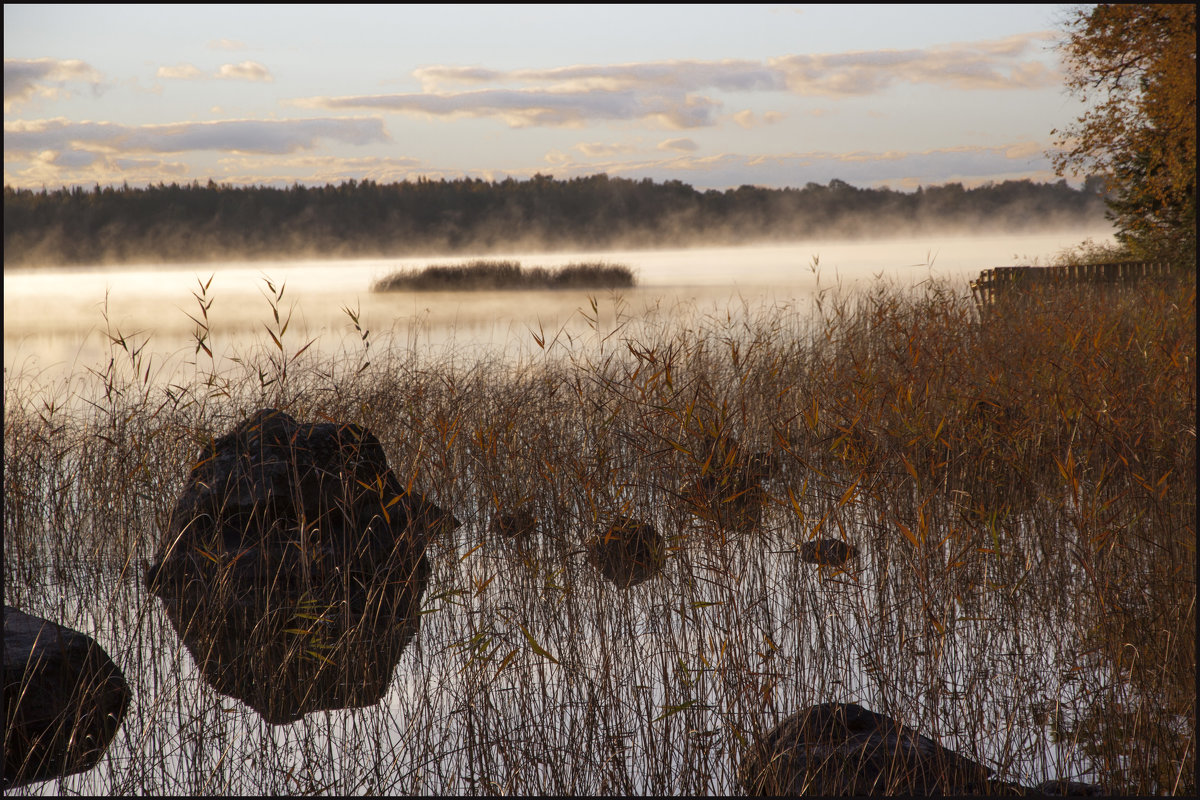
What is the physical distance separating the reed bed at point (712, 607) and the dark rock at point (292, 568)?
102mm

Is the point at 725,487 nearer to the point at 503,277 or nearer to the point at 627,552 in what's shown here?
the point at 627,552

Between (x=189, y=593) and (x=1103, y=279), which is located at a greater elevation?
(x=1103, y=279)

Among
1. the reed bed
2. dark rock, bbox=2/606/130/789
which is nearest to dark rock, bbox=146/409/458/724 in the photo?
the reed bed

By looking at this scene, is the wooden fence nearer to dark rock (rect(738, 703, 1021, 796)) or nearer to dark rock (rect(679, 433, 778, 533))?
dark rock (rect(679, 433, 778, 533))

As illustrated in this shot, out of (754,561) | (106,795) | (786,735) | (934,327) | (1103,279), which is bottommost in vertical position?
(106,795)

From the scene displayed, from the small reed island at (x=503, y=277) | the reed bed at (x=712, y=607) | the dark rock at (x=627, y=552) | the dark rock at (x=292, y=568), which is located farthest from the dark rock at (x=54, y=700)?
the small reed island at (x=503, y=277)

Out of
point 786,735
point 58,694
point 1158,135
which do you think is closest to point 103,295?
point 58,694

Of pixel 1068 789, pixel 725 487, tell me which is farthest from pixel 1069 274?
pixel 1068 789

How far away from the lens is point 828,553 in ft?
11.3

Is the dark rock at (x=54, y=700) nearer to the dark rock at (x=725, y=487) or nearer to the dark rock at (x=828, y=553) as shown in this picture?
the dark rock at (x=725, y=487)

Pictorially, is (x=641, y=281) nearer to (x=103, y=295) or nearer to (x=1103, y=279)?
(x=1103, y=279)

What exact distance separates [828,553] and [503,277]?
1643 centimetres

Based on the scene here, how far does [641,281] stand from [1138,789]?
53.0ft

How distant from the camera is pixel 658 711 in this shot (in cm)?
257
